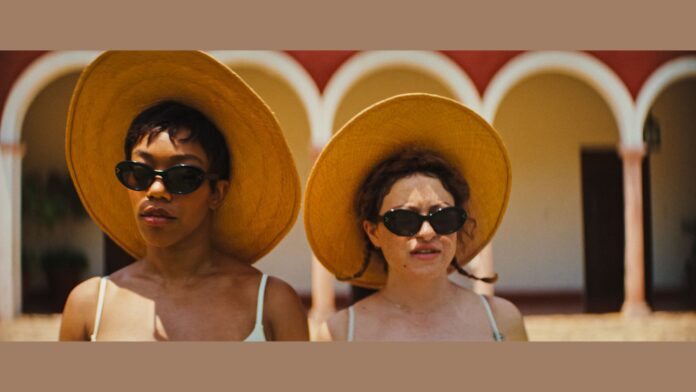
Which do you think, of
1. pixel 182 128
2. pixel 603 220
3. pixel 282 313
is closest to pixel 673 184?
pixel 603 220

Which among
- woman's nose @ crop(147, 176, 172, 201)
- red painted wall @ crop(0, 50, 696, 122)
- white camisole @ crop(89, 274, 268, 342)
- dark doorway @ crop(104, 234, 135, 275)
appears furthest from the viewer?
red painted wall @ crop(0, 50, 696, 122)

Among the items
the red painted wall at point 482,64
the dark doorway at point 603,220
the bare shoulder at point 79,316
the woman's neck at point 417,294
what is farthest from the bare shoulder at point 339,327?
the dark doorway at point 603,220

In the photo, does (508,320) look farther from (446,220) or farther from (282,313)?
(282,313)

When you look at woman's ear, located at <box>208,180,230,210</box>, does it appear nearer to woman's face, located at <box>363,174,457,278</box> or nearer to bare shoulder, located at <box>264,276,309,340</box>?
bare shoulder, located at <box>264,276,309,340</box>

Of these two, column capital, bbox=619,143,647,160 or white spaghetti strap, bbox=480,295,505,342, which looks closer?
white spaghetti strap, bbox=480,295,505,342

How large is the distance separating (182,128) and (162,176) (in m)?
0.18

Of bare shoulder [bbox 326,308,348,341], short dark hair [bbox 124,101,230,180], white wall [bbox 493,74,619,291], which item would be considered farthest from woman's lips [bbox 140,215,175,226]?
white wall [bbox 493,74,619,291]

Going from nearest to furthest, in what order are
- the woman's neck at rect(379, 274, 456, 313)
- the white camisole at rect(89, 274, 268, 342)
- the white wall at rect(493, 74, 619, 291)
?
1. the white camisole at rect(89, 274, 268, 342)
2. the woman's neck at rect(379, 274, 456, 313)
3. the white wall at rect(493, 74, 619, 291)

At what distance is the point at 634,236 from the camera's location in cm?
789

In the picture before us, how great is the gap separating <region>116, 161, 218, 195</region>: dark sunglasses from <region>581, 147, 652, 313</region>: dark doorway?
331 inches

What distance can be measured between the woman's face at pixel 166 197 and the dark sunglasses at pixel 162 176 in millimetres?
18

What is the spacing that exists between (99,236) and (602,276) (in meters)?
6.76

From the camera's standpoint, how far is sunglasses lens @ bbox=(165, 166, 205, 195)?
6.91 feet

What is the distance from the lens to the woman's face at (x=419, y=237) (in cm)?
216
